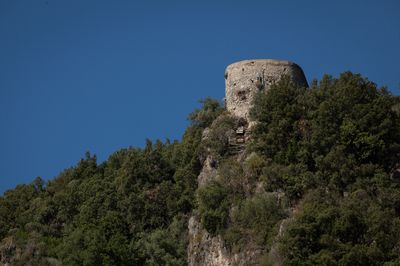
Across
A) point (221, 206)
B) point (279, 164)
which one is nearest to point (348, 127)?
point (279, 164)

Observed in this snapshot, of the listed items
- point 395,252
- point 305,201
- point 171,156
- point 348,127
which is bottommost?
point 395,252

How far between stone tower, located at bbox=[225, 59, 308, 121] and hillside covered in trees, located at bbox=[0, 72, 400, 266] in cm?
80

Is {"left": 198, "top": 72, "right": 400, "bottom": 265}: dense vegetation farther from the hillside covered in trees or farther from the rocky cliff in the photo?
the rocky cliff

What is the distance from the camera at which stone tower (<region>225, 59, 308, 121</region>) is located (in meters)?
50.8

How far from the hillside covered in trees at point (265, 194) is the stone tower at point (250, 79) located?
2.63ft

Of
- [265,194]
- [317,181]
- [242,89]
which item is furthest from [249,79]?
[317,181]

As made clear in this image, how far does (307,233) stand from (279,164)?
6.66 metres

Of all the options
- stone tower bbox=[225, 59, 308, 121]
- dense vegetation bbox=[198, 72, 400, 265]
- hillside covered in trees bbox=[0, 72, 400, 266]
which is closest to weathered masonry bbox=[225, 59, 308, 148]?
stone tower bbox=[225, 59, 308, 121]

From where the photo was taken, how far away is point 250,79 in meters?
51.0

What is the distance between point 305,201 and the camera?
140ft

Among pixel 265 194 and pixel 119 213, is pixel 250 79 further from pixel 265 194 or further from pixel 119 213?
pixel 119 213

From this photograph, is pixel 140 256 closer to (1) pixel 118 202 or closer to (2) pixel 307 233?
(1) pixel 118 202

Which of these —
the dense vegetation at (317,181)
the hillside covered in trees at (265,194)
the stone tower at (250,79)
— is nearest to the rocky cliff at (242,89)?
the stone tower at (250,79)

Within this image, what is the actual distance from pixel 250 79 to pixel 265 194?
27.7ft
